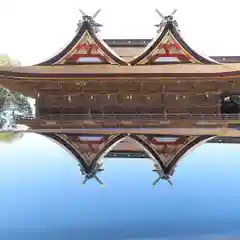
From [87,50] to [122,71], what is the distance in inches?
80.7

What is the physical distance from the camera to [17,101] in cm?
2752

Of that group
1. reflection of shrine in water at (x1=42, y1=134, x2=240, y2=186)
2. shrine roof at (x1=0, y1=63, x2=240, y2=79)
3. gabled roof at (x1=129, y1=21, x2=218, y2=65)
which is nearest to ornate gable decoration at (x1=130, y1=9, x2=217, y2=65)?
gabled roof at (x1=129, y1=21, x2=218, y2=65)

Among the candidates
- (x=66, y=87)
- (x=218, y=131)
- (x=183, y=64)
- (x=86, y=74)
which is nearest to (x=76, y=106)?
(x=66, y=87)

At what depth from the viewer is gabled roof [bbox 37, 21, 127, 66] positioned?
1441 cm

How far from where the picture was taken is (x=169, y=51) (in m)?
14.6

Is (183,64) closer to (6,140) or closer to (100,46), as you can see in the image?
(100,46)

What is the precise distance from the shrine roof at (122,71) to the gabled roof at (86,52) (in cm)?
33

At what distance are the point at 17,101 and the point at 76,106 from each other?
1359 cm

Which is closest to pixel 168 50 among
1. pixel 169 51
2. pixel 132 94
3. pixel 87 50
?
pixel 169 51

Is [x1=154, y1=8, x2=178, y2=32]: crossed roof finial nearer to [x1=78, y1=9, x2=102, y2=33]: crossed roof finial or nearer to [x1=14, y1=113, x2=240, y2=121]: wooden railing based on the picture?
[x1=78, y1=9, x2=102, y2=33]: crossed roof finial

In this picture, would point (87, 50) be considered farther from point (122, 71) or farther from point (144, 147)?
point (144, 147)

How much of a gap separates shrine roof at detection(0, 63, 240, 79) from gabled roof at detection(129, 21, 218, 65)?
0.31 meters

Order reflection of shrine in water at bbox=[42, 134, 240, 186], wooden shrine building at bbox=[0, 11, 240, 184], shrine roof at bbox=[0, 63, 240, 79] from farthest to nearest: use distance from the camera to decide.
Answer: shrine roof at bbox=[0, 63, 240, 79] → wooden shrine building at bbox=[0, 11, 240, 184] → reflection of shrine in water at bbox=[42, 134, 240, 186]

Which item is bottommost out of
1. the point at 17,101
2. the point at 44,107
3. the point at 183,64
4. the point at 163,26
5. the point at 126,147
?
the point at 126,147
